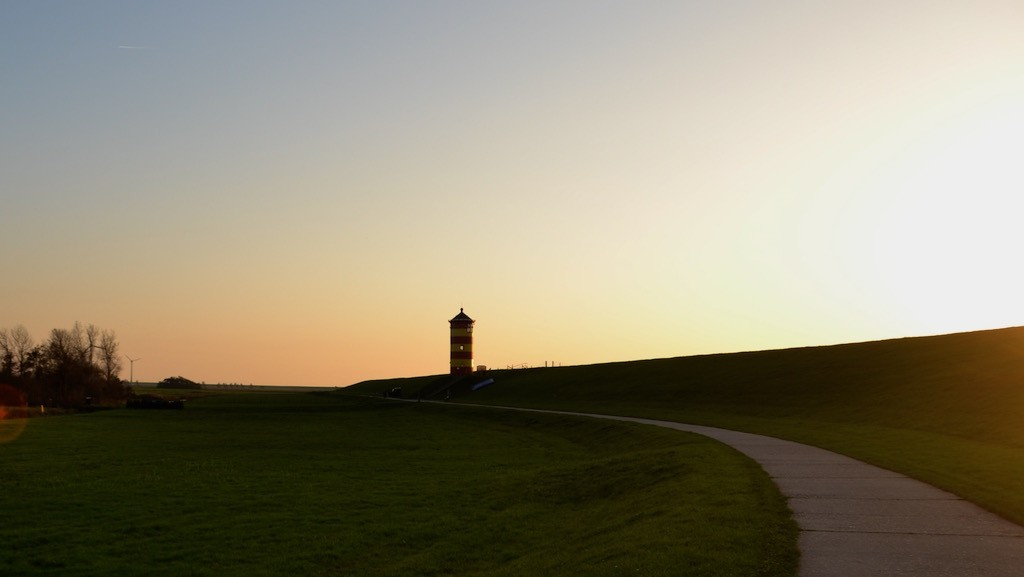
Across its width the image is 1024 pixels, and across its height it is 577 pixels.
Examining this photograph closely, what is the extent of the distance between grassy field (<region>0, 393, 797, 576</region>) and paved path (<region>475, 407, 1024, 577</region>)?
1.93ft

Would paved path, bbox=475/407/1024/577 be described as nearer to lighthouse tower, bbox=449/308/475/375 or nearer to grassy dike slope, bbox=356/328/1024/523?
grassy dike slope, bbox=356/328/1024/523

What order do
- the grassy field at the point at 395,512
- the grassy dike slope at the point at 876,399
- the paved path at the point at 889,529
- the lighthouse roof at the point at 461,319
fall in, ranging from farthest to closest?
the lighthouse roof at the point at 461,319 < the grassy dike slope at the point at 876,399 < the grassy field at the point at 395,512 < the paved path at the point at 889,529

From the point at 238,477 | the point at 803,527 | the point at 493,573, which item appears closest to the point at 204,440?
the point at 238,477

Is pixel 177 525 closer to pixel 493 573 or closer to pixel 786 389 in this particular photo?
pixel 493 573

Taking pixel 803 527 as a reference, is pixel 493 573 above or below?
below

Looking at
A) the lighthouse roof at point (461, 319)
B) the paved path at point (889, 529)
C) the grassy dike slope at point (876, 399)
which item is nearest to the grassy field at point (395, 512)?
the paved path at point (889, 529)

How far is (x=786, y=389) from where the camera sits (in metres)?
64.3

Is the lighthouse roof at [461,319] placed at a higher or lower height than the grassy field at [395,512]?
higher

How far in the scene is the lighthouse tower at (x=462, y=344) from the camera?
454 feet

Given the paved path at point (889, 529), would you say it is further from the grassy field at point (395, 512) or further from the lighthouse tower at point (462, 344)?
the lighthouse tower at point (462, 344)

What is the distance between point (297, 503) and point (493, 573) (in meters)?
11.4

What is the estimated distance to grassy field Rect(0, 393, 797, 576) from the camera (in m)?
17.0

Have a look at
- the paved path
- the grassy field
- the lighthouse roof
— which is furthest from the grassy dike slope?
the lighthouse roof

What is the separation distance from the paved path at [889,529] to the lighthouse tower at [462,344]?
115m
